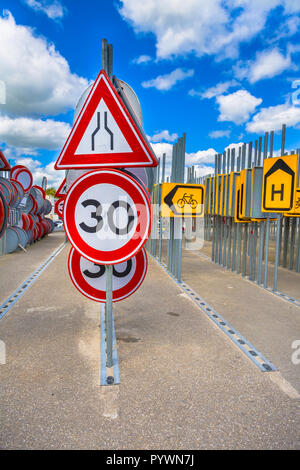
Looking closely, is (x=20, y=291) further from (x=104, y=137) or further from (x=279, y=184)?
(x=279, y=184)

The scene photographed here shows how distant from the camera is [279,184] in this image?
6918mm

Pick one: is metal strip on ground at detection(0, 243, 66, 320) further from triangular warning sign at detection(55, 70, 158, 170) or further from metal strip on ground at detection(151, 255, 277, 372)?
triangular warning sign at detection(55, 70, 158, 170)

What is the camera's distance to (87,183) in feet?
8.46

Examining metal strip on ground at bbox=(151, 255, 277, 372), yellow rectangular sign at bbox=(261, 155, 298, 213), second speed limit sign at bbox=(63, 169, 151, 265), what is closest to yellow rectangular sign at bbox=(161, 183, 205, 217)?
yellow rectangular sign at bbox=(261, 155, 298, 213)

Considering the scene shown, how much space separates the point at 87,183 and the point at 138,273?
3.32 ft

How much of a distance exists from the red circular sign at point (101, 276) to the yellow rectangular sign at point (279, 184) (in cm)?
470

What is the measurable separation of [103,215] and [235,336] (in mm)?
2606

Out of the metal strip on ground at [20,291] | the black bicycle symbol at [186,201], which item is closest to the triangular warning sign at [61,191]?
the metal strip on ground at [20,291]

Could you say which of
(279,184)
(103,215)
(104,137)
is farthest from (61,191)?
(103,215)

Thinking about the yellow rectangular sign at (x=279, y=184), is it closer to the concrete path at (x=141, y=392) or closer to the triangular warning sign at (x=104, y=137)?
the concrete path at (x=141, y=392)

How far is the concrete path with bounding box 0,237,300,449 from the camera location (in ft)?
7.36

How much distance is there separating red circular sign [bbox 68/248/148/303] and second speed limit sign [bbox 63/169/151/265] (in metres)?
0.49

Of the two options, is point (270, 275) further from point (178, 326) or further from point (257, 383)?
point (257, 383)
